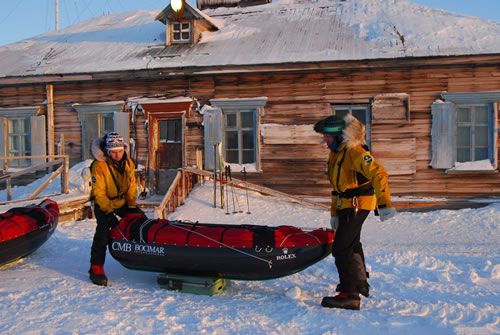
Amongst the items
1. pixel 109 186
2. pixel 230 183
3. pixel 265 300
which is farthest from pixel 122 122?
pixel 265 300

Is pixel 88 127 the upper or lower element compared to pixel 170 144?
upper

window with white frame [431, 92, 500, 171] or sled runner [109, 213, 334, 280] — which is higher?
window with white frame [431, 92, 500, 171]

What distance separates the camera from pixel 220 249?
4.95 meters

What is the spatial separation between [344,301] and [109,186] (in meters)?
2.99

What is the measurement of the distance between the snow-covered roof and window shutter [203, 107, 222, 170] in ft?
4.09

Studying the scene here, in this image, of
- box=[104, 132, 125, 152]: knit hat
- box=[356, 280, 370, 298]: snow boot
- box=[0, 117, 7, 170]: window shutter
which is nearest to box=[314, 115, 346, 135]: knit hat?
box=[356, 280, 370, 298]: snow boot

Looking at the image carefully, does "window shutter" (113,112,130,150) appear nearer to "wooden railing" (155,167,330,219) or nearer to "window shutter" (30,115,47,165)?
"window shutter" (30,115,47,165)

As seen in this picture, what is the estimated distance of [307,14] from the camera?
14.6m

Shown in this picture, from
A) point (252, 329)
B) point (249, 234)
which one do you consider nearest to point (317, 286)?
point (249, 234)

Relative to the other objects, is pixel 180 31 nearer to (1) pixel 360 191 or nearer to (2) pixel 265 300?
(1) pixel 360 191

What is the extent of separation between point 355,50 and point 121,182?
7.78m

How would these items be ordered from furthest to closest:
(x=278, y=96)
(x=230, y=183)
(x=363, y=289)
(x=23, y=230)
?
(x=278, y=96)
(x=230, y=183)
(x=23, y=230)
(x=363, y=289)

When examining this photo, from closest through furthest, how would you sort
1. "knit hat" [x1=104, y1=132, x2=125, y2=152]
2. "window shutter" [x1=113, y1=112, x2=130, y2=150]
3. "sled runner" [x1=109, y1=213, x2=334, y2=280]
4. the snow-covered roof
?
1. "sled runner" [x1=109, y1=213, x2=334, y2=280]
2. "knit hat" [x1=104, y1=132, x2=125, y2=152]
3. the snow-covered roof
4. "window shutter" [x1=113, y1=112, x2=130, y2=150]

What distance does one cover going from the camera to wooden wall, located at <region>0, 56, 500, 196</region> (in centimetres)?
1102
